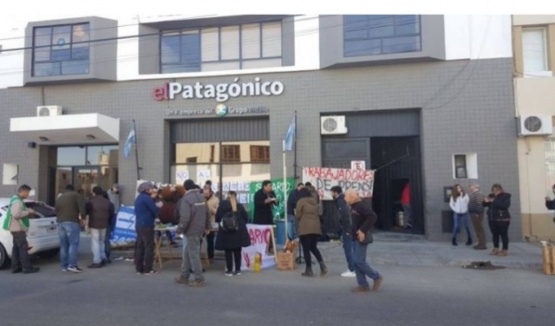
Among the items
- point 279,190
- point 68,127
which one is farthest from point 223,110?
point 68,127

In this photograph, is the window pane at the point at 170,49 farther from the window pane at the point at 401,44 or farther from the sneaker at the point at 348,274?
the sneaker at the point at 348,274

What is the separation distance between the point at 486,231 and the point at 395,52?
5.72 metres

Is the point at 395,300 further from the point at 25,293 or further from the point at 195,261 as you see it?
the point at 25,293

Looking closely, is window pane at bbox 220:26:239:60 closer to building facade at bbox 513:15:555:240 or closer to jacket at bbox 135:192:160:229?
jacket at bbox 135:192:160:229

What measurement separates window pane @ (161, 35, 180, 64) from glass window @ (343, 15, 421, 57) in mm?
5720

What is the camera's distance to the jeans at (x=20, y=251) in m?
9.03

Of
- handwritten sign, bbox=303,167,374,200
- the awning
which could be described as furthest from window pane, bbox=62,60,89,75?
handwritten sign, bbox=303,167,374,200

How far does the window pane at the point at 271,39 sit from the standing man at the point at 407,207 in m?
5.90

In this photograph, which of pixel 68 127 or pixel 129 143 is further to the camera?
pixel 129 143

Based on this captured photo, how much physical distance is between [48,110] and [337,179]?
9.74 metres

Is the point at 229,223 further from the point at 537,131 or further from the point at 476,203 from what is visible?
the point at 537,131

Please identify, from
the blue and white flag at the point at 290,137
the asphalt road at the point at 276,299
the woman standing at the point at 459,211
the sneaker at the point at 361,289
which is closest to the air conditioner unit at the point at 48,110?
the asphalt road at the point at 276,299

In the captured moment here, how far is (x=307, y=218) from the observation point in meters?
8.73

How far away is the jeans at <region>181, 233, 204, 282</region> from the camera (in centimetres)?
789
